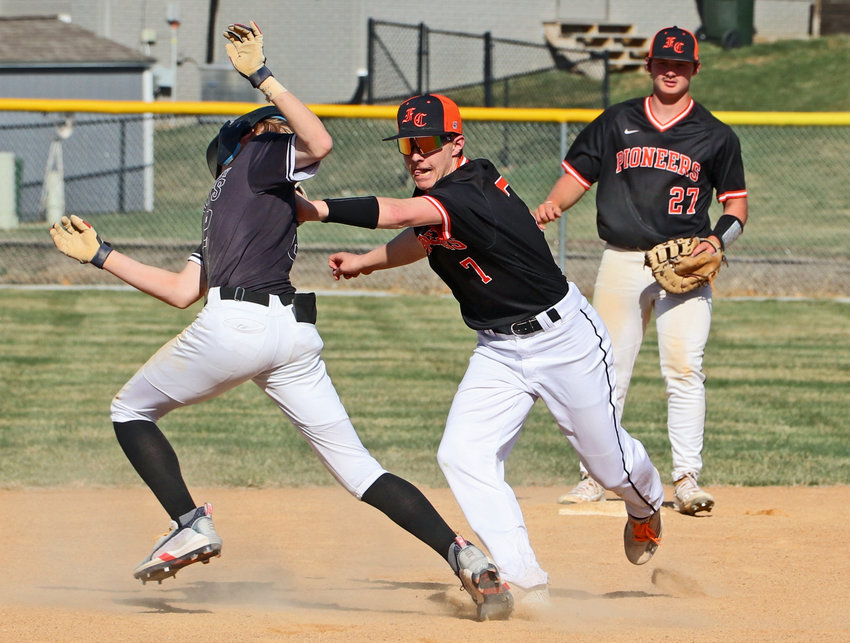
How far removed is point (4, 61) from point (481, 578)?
66.4 feet

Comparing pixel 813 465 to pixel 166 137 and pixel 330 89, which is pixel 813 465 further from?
pixel 330 89

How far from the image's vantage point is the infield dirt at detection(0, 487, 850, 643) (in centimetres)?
433

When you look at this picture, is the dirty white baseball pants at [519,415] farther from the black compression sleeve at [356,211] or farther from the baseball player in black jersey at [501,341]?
the black compression sleeve at [356,211]

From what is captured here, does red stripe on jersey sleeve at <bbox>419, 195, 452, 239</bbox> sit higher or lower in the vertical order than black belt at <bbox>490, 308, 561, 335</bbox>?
higher

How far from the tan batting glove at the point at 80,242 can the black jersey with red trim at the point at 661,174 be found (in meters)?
2.70

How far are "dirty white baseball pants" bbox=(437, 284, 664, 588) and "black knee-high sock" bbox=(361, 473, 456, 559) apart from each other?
118mm

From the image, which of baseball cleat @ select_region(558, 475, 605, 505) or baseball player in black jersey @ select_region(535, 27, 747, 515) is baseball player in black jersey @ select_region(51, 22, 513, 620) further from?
baseball cleat @ select_region(558, 475, 605, 505)

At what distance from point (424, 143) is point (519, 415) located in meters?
1.07

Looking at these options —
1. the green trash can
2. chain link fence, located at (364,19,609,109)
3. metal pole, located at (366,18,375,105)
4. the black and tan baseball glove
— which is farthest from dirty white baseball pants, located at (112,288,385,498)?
the green trash can

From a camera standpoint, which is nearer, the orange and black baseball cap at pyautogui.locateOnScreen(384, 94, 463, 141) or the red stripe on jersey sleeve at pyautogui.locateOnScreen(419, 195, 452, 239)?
the red stripe on jersey sleeve at pyautogui.locateOnScreen(419, 195, 452, 239)

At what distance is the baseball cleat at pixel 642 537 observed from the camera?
16.7 ft

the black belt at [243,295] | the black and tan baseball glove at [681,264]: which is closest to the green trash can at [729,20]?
the black and tan baseball glove at [681,264]

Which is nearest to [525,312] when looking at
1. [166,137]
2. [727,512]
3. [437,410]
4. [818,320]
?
[727,512]

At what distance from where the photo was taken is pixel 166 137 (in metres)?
18.4
